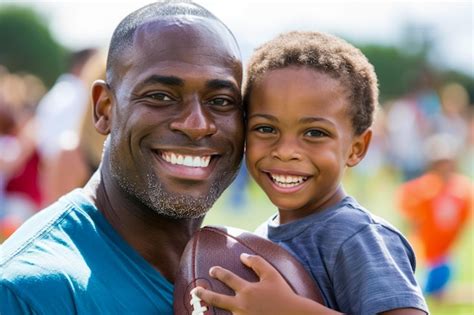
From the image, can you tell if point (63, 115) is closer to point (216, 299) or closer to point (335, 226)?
point (335, 226)

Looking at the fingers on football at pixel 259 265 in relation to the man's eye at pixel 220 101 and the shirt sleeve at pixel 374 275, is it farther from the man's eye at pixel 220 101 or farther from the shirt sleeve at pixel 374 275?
the man's eye at pixel 220 101

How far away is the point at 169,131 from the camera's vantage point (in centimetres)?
305

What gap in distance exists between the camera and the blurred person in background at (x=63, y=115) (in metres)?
6.62

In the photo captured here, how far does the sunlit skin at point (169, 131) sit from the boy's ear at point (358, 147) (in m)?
0.44

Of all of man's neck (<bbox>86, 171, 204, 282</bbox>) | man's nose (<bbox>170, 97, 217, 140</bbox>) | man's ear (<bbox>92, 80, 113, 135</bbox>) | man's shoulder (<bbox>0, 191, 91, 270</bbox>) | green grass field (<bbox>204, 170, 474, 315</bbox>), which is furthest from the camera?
green grass field (<bbox>204, 170, 474, 315</bbox>)

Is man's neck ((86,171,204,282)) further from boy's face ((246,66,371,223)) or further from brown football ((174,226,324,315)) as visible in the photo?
boy's face ((246,66,371,223))

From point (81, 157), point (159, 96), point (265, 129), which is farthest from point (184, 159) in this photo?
point (81, 157)

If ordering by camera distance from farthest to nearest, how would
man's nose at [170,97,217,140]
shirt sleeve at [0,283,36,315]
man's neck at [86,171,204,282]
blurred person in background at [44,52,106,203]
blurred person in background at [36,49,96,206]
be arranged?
blurred person in background at [36,49,96,206]
blurred person in background at [44,52,106,203]
man's neck at [86,171,204,282]
man's nose at [170,97,217,140]
shirt sleeve at [0,283,36,315]

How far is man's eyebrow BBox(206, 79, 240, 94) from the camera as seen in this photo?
310 centimetres

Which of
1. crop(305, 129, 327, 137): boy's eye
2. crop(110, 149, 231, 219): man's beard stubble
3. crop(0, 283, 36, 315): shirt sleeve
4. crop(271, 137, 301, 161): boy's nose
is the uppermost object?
crop(305, 129, 327, 137): boy's eye

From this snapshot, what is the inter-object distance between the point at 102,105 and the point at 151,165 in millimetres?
439

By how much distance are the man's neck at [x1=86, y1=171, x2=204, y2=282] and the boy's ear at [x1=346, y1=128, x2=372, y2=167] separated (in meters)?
0.64

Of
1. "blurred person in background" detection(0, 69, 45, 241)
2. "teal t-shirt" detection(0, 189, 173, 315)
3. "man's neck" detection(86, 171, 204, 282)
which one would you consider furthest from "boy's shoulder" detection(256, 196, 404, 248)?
"blurred person in background" detection(0, 69, 45, 241)

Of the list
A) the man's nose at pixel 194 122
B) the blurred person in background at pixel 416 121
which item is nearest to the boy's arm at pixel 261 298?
the man's nose at pixel 194 122
